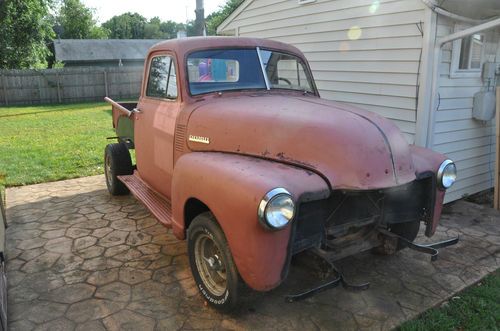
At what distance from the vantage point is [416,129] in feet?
17.6

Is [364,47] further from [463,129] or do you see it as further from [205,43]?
[205,43]

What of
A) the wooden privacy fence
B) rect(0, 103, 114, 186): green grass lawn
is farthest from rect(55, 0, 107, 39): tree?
rect(0, 103, 114, 186): green grass lawn

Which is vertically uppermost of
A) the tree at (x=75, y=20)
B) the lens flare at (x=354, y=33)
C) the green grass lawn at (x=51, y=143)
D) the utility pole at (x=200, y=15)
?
the tree at (x=75, y=20)

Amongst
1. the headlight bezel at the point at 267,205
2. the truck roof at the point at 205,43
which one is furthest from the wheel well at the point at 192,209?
the truck roof at the point at 205,43

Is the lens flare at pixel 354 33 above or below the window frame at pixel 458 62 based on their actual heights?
above

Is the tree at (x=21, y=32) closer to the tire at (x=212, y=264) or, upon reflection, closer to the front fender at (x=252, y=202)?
the tire at (x=212, y=264)

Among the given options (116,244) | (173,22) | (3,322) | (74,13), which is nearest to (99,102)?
(116,244)

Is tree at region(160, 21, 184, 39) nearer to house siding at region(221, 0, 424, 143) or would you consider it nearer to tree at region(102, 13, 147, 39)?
tree at region(102, 13, 147, 39)

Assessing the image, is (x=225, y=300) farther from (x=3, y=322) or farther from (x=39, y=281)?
(x=39, y=281)

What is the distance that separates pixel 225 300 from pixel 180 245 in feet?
4.86

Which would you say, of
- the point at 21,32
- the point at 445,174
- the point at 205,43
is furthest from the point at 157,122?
the point at 21,32

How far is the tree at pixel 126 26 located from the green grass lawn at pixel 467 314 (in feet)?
229

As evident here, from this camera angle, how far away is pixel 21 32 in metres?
20.6

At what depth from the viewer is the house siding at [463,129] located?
5320 millimetres
